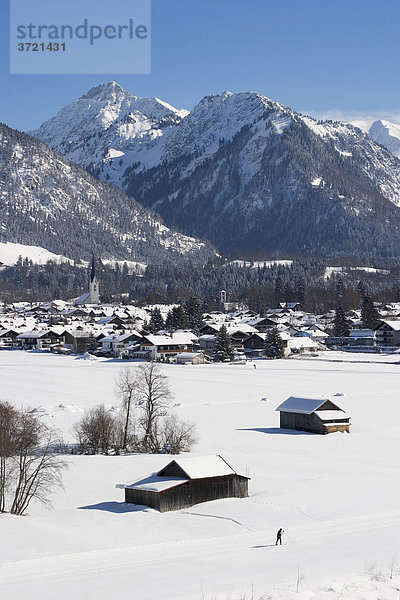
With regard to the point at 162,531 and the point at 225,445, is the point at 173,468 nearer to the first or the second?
the point at 162,531

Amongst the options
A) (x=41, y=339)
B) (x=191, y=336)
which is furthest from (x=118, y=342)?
(x=41, y=339)

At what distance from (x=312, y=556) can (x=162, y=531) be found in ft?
23.2

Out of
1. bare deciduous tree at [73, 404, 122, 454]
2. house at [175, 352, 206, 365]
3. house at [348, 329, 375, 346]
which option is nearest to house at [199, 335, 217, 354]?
house at [175, 352, 206, 365]

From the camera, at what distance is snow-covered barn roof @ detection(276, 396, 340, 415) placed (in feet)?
162

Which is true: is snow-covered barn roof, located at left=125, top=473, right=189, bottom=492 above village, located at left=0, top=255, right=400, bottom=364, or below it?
below

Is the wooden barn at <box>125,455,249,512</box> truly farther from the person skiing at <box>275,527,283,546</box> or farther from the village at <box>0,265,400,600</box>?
the person skiing at <box>275,527,283,546</box>

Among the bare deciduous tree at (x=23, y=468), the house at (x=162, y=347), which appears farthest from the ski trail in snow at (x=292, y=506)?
the house at (x=162, y=347)

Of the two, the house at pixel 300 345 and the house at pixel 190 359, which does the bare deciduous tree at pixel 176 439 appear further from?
the house at pixel 300 345

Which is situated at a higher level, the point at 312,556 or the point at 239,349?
the point at 239,349

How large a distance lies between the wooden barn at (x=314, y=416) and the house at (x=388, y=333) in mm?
67392

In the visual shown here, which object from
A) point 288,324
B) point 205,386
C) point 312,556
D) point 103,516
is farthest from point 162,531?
point 288,324

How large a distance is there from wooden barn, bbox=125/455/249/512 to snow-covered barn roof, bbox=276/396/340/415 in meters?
16.3

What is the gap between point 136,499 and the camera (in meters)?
32.6

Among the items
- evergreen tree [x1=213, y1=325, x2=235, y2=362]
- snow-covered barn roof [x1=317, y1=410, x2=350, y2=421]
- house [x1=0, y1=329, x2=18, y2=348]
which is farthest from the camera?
house [x1=0, y1=329, x2=18, y2=348]
